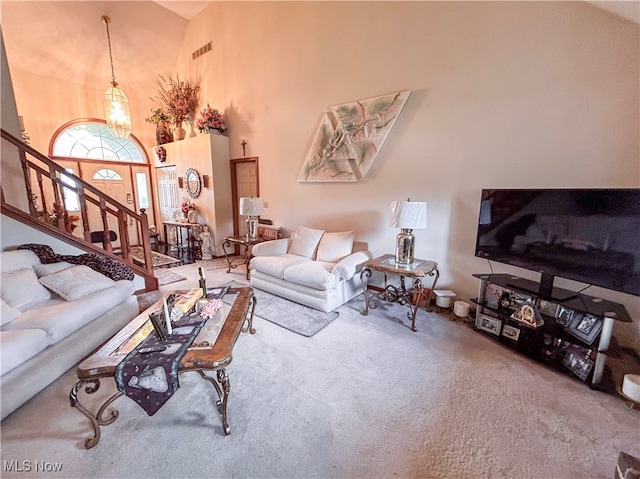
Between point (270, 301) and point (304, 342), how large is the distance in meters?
0.98

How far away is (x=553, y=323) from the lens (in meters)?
2.10

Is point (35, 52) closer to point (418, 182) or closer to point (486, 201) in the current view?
point (418, 182)

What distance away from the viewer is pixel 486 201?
2514 mm

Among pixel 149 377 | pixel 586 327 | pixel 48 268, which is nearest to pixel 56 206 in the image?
pixel 48 268

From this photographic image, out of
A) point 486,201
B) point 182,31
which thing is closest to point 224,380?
point 486,201

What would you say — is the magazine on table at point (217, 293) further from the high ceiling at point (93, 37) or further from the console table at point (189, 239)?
the high ceiling at point (93, 37)

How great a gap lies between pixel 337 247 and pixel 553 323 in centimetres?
221

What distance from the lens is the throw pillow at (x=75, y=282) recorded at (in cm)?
232

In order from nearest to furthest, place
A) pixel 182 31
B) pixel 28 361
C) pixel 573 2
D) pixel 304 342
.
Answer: pixel 28 361 → pixel 573 2 → pixel 304 342 → pixel 182 31

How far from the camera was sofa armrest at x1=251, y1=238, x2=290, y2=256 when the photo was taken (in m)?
3.82

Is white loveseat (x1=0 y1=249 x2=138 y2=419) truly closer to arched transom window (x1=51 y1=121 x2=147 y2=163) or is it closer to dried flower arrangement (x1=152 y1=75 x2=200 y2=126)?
dried flower arrangement (x1=152 y1=75 x2=200 y2=126)

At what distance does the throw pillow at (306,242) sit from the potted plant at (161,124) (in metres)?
4.60

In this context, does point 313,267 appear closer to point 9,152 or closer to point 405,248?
point 405,248

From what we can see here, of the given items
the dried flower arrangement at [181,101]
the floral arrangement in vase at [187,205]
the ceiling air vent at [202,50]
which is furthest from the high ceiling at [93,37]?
the floral arrangement in vase at [187,205]
